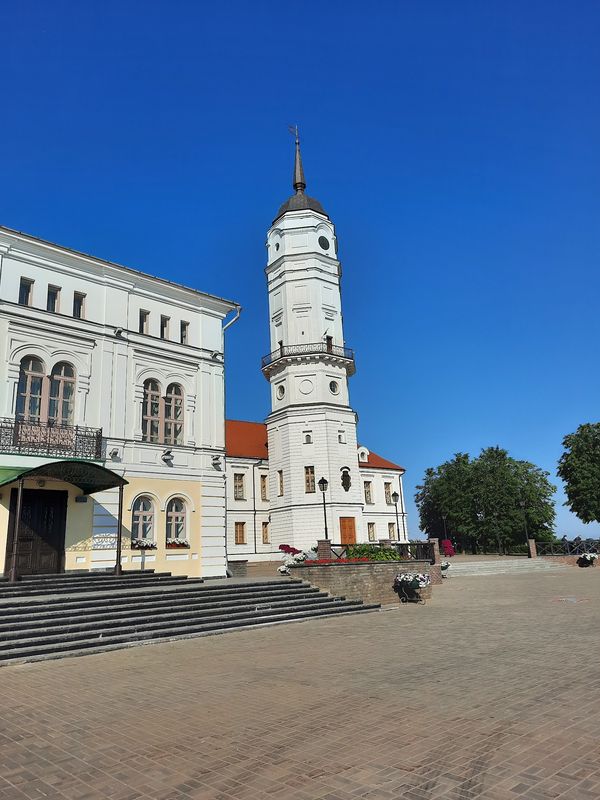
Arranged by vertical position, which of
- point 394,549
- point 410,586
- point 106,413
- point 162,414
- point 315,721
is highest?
point 162,414

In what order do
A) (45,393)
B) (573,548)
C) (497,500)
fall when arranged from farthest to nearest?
1. (497,500)
2. (573,548)
3. (45,393)

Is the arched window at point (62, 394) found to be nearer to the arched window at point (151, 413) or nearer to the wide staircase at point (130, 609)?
the arched window at point (151, 413)

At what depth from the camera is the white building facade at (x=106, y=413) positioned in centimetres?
1883

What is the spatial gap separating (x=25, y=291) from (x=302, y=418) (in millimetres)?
25837

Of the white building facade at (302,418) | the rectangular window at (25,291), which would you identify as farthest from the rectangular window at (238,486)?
the rectangular window at (25,291)

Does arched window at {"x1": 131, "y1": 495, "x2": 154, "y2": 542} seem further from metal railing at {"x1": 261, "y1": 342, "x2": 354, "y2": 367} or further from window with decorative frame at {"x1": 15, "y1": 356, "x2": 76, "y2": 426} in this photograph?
metal railing at {"x1": 261, "y1": 342, "x2": 354, "y2": 367}

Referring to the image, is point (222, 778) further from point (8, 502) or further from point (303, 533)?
point (303, 533)

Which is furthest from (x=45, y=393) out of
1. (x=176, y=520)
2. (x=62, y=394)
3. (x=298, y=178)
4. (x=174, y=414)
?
(x=298, y=178)

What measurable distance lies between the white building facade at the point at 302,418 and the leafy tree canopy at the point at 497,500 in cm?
1579

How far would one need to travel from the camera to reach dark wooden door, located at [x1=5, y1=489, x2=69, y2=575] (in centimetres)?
1808

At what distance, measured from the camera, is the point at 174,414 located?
927 inches

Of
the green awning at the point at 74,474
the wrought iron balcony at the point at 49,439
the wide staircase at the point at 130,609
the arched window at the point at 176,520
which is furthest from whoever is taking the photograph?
the arched window at the point at 176,520

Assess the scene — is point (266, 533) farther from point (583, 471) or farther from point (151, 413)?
point (583, 471)

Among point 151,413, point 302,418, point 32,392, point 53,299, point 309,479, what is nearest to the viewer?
point 32,392
